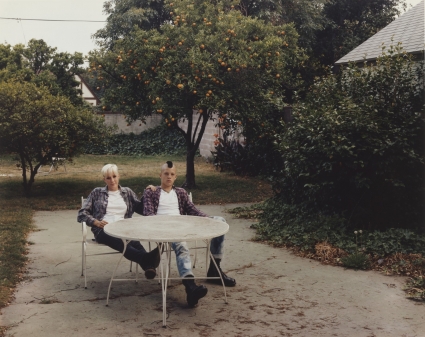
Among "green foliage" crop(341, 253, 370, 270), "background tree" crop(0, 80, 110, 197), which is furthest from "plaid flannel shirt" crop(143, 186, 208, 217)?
"background tree" crop(0, 80, 110, 197)

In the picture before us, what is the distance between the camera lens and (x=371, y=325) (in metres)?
4.63

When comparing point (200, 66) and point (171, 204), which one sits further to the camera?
point (200, 66)

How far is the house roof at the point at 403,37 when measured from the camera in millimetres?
11016

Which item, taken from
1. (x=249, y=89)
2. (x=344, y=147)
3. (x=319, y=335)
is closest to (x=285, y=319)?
(x=319, y=335)

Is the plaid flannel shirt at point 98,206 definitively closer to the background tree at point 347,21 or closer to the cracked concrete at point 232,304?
the cracked concrete at point 232,304

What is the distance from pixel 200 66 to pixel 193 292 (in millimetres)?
7726

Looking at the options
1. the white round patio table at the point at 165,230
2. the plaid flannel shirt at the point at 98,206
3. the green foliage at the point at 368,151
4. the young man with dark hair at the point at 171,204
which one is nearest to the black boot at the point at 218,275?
the young man with dark hair at the point at 171,204

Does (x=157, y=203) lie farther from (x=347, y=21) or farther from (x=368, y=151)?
(x=347, y=21)

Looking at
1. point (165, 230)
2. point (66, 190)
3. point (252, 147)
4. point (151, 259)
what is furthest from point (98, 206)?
point (252, 147)

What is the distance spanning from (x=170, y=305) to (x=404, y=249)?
332 cm

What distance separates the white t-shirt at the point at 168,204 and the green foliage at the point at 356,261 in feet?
7.07

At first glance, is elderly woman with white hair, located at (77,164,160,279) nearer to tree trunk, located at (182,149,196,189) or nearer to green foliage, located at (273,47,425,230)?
green foliage, located at (273,47,425,230)

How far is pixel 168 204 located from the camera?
593 centimetres

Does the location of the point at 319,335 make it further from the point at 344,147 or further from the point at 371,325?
the point at 344,147
